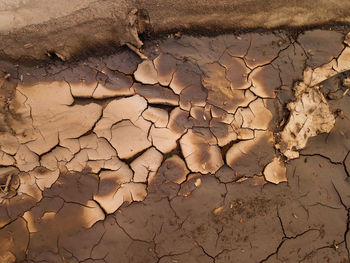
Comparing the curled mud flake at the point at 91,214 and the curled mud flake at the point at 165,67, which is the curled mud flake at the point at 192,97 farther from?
the curled mud flake at the point at 91,214

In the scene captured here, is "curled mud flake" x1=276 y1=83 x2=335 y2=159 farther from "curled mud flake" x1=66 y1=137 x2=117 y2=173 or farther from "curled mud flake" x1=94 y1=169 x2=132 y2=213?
"curled mud flake" x1=66 y1=137 x2=117 y2=173

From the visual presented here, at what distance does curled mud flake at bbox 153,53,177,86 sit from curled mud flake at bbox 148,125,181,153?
1.13 ft

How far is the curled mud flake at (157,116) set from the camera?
7.14 feet

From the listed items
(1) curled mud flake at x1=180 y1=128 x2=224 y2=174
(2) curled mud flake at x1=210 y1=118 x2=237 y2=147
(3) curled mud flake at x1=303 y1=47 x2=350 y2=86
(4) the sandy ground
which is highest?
(4) the sandy ground

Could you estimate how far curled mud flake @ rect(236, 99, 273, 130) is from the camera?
7.30ft

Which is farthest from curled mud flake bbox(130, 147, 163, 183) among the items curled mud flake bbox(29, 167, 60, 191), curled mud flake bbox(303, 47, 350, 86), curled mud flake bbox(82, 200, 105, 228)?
curled mud flake bbox(303, 47, 350, 86)

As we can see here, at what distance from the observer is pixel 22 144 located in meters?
2.13

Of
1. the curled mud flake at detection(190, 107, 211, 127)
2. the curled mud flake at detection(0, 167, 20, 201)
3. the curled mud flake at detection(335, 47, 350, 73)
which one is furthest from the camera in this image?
the curled mud flake at detection(335, 47, 350, 73)

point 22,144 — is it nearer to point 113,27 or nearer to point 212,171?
point 113,27

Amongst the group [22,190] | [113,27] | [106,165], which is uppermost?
[113,27]

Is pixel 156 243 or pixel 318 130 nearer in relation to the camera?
pixel 156 243

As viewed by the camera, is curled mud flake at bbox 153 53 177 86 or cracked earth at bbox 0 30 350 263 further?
curled mud flake at bbox 153 53 177 86

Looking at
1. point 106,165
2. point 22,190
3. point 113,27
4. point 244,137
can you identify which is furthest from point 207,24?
point 22,190

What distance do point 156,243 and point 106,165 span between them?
2.10ft
